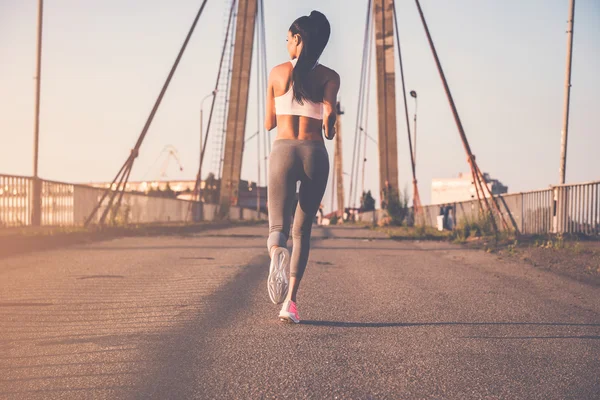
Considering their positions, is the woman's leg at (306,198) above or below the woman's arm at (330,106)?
below

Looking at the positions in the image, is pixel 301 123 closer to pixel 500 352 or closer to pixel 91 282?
pixel 500 352

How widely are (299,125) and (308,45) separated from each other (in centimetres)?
54

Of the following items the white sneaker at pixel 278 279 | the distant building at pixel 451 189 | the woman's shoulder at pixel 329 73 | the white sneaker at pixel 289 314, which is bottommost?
the white sneaker at pixel 289 314

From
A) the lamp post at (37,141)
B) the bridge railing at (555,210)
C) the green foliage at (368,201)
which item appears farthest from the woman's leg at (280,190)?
the green foliage at (368,201)

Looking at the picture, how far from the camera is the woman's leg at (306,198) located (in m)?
4.72

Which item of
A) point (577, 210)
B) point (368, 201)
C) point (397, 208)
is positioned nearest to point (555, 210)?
point (577, 210)

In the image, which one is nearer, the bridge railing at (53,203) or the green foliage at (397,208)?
the bridge railing at (53,203)

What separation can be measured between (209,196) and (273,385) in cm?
4919

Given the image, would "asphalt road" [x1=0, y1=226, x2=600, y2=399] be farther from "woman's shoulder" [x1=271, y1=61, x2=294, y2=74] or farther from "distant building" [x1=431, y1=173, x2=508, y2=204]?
"distant building" [x1=431, y1=173, x2=508, y2=204]

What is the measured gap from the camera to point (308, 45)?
15.6ft

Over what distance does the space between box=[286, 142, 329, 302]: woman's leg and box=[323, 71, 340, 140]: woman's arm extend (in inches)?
4.6

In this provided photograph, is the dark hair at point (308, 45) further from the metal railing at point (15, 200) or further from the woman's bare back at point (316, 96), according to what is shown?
the metal railing at point (15, 200)

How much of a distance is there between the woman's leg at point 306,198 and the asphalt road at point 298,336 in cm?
37

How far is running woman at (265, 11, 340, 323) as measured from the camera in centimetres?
470
